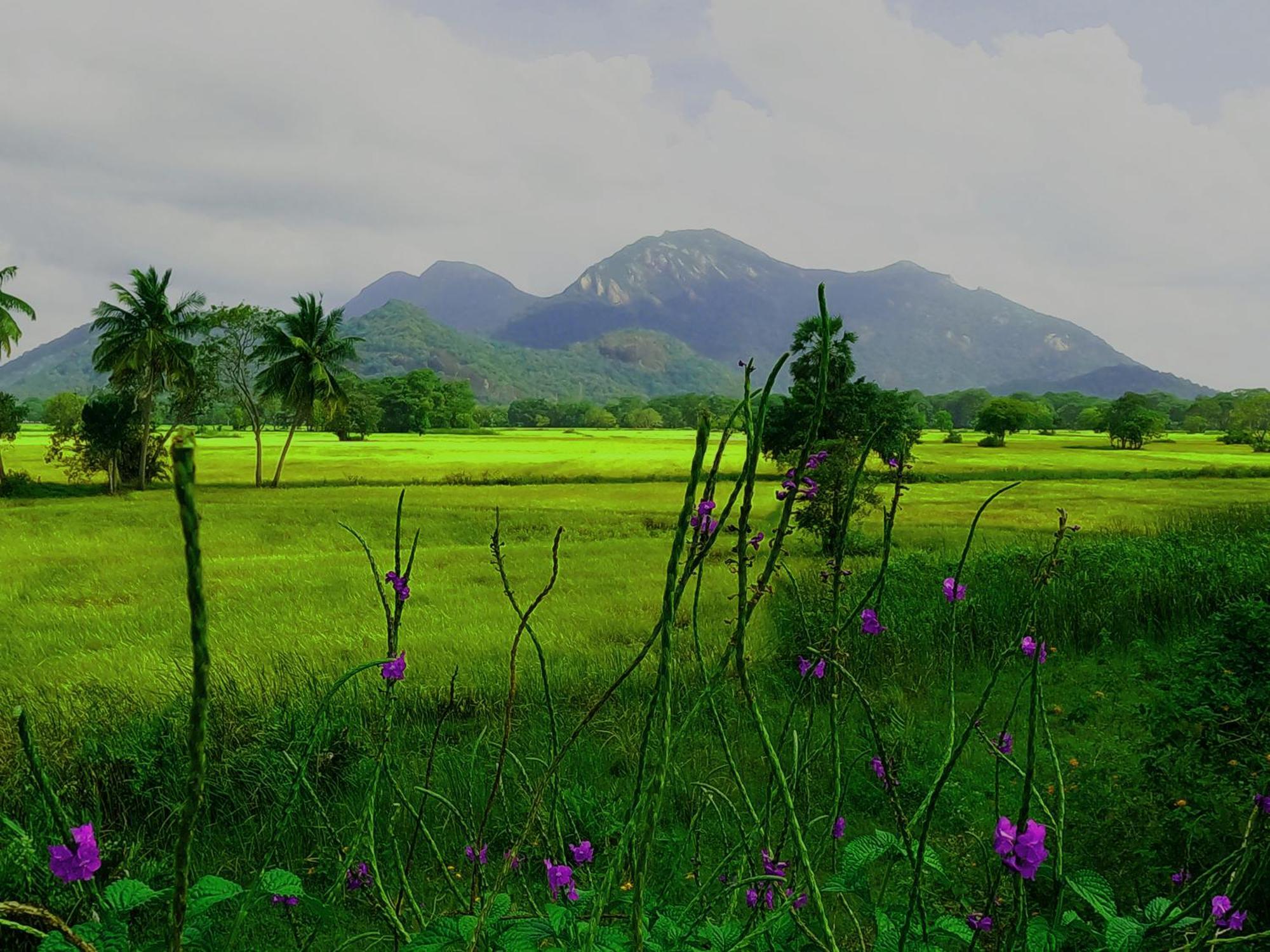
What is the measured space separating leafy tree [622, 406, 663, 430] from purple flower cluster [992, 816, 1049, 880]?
88055 millimetres

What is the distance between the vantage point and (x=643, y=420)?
304 ft

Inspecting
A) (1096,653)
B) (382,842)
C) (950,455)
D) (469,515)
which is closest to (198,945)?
(382,842)

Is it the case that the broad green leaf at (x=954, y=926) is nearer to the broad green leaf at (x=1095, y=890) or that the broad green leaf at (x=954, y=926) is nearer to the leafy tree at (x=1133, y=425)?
the broad green leaf at (x=1095, y=890)

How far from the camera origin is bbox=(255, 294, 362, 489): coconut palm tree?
38.5 m

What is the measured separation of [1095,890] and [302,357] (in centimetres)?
4336

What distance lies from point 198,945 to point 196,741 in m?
2.02

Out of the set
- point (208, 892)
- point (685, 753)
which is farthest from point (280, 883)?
point (685, 753)

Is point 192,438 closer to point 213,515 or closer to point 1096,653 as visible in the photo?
point 1096,653

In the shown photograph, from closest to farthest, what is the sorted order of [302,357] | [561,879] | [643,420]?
1. [561,879]
2. [302,357]
3. [643,420]

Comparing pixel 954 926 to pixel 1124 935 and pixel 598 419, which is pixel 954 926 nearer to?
pixel 1124 935

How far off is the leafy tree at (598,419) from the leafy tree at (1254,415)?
65212 millimetres

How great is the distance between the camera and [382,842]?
10.2ft

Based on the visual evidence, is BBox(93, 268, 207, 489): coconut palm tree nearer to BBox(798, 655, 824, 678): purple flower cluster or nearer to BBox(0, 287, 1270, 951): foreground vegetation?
BBox(0, 287, 1270, 951): foreground vegetation

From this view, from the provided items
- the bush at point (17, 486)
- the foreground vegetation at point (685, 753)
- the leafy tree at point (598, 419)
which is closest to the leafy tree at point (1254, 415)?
the foreground vegetation at point (685, 753)
